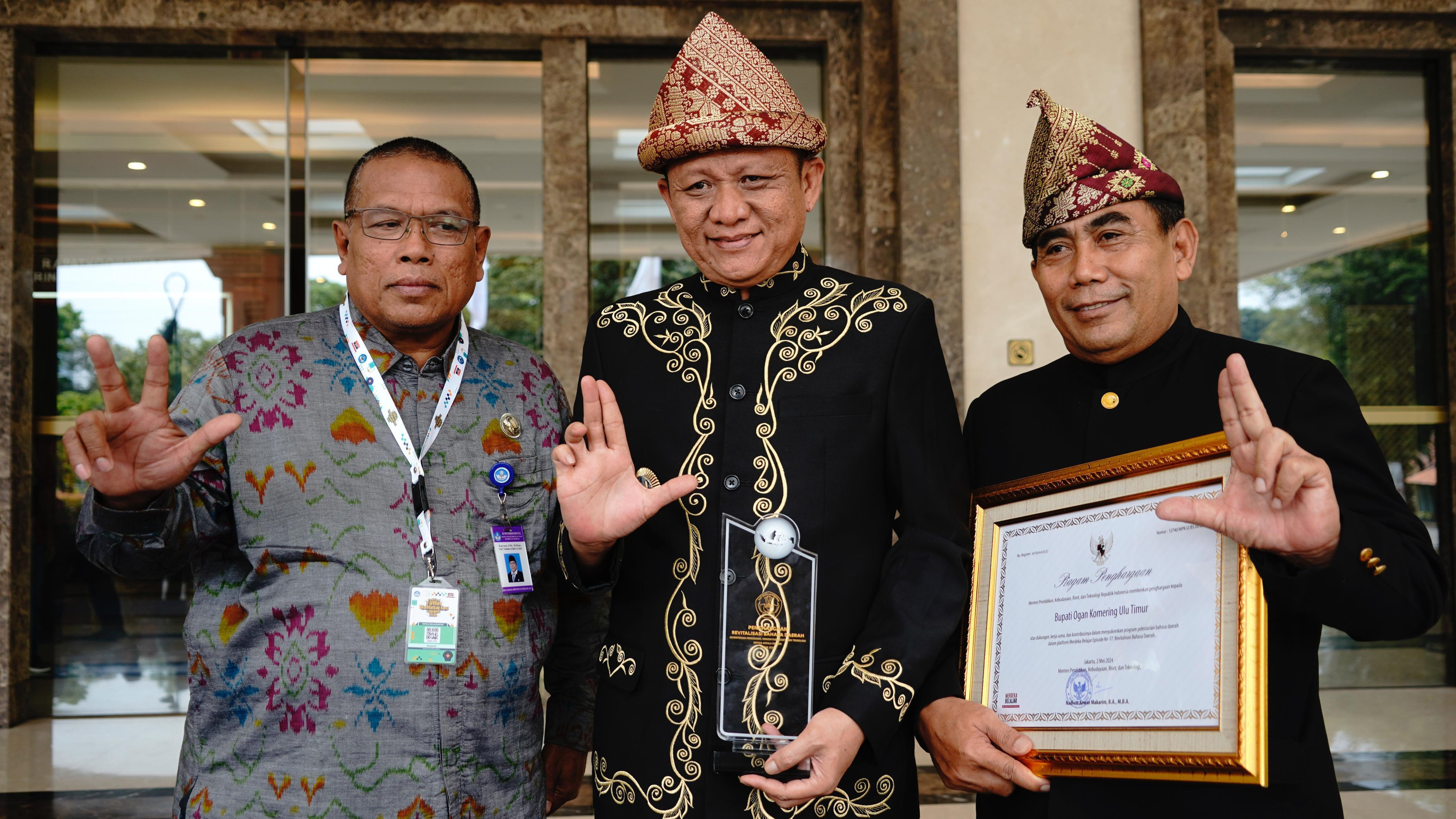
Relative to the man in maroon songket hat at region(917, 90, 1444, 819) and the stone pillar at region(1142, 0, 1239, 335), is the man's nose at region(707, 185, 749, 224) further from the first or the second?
the stone pillar at region(1142, 0, 1239, 335)

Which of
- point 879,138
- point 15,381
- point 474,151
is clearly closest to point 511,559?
point 879,138

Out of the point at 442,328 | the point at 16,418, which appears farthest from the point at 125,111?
the point at 442,328

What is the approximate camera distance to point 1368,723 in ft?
15.9

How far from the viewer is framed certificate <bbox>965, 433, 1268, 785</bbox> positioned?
144 centimetres

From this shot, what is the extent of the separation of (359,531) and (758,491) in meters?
0.81

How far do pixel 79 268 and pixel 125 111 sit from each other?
0.90m

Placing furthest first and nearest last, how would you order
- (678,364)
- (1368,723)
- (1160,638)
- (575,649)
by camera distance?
1. (1368,723)
2. (575,649)
3. (678,364)
4. (1160,638)

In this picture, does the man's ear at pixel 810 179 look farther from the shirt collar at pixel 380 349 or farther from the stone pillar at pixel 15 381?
the stone pillar at pixel 15 381

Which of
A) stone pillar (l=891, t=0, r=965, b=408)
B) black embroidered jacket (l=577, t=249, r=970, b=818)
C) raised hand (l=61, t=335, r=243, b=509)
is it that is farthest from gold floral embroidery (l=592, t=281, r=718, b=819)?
stone pillar (l=891, t=0, r=965, b=408)

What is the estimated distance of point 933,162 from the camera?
15.9 feet

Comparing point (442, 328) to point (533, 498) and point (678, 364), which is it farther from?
point (678, 364)

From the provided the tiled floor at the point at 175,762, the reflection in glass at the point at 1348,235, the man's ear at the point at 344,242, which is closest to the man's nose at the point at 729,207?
the man's ear at the point at 344,242

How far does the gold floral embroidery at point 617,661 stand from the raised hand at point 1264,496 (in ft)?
2.94

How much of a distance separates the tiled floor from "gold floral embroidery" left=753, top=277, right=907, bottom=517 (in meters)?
2.48
